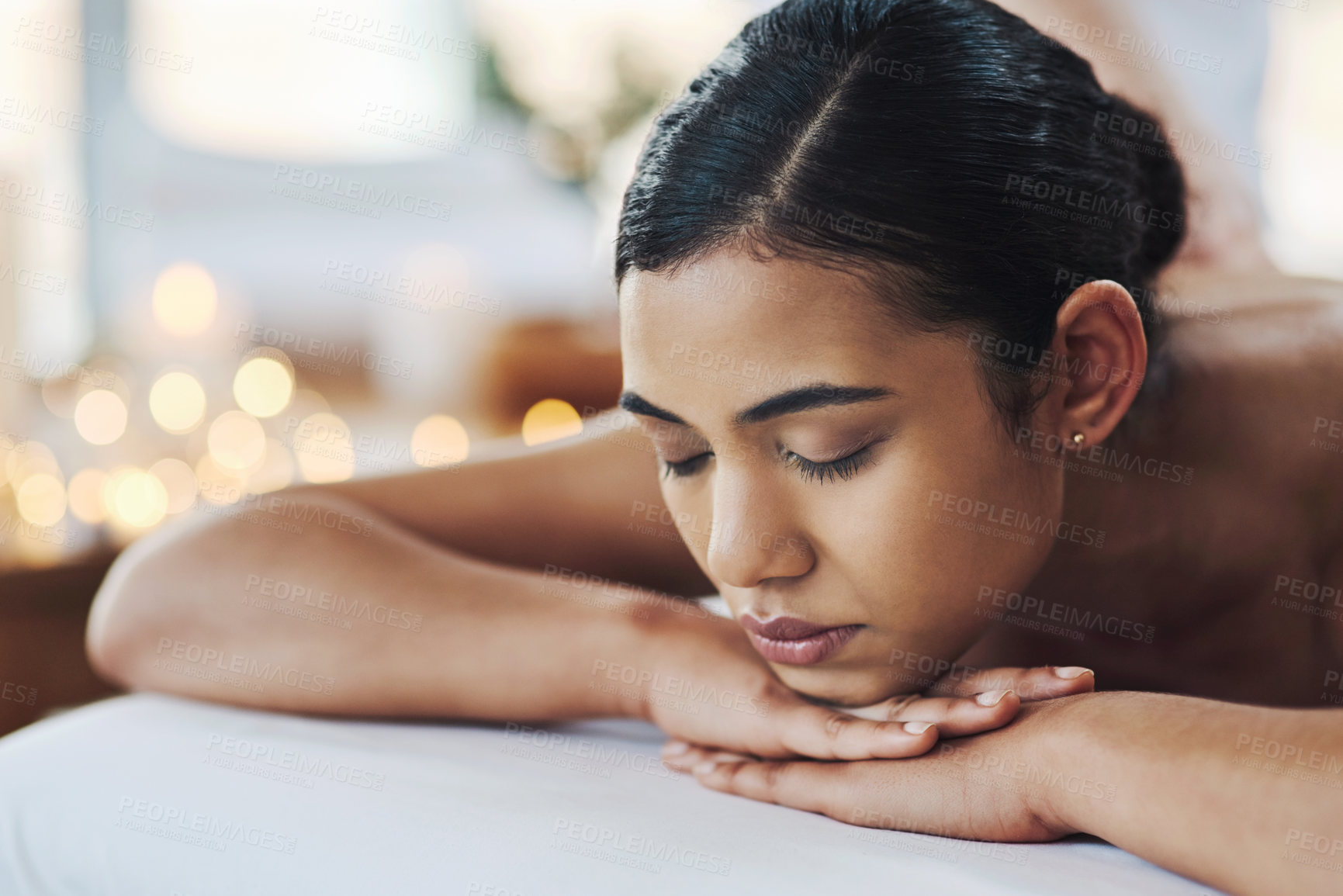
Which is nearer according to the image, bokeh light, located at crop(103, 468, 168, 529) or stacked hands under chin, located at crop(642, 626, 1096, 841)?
stacked hands under chin, located at crop(642, 626, 1096, 841)

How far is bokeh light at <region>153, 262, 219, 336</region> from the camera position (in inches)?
149

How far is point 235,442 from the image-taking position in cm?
345

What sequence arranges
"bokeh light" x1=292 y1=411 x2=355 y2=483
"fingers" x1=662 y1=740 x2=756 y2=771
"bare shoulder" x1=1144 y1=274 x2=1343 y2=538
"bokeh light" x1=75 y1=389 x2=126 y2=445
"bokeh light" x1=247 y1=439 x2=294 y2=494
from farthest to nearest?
"bokeh light" x1=292 y1=411 x2=355 y2=483 → "bokeh light" x1=247 y1=439 x2=294 y2=494 → "bokeh light" x1=75 y1=389 x2=126 y2=445 → "bare shoulder" x1=1144 y1=274 x2=1343 y2=538 → "fingers" x1=662 y1=740 x2=756 y2=771

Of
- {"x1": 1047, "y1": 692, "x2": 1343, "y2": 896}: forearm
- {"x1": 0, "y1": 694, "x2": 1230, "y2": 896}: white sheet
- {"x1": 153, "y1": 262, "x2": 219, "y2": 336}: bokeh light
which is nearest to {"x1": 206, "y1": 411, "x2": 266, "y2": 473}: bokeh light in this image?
{"x1": 153, "y1": 262, "x2": 219, "y2": 336}: bokeh light

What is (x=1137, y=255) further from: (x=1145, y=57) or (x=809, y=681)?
(x=1145, y=57)

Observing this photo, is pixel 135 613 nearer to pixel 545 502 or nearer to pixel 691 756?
pixel 545 502

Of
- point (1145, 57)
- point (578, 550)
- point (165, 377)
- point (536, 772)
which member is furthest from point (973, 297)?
point (165, 377)

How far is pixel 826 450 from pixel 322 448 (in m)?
3.30

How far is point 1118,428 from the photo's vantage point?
1027mm

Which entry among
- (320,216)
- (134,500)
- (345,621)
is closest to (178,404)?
(134,500)

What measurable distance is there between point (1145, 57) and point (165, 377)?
3110mm

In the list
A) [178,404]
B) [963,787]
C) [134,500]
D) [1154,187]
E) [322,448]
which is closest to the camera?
[963,787]

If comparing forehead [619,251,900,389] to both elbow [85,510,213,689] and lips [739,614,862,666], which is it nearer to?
lips [739,614,862,666]

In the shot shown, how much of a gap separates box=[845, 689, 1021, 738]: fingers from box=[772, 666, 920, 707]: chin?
0.7 inches
